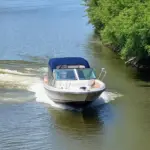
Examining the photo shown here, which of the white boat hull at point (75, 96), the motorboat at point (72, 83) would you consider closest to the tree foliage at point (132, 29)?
the motorboat at point (72, 83)

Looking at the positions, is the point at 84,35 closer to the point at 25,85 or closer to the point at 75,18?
the point at 75,18

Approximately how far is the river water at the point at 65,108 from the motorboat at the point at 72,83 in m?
0.85

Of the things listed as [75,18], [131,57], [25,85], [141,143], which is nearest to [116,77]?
[131,57]

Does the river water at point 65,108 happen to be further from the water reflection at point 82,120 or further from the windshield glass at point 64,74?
the windshield glass at point 64,74

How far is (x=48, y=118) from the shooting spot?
2520cm

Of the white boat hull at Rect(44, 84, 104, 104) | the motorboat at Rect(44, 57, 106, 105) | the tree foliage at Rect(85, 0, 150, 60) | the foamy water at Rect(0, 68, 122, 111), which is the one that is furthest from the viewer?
the tree foliage at Rect(85, 0, 150, 60)

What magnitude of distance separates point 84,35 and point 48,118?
32.6 metres

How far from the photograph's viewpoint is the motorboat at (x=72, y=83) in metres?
25.6

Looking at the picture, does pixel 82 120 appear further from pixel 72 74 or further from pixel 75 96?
pixel 72 74

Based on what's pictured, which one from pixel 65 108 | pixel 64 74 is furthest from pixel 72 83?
pixel 65 108

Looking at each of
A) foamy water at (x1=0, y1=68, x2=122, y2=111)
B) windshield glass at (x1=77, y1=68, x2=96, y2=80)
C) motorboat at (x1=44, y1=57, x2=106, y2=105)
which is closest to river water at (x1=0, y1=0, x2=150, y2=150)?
A: foamy water at (x1=0, y1=68, x2=122, y2=111)

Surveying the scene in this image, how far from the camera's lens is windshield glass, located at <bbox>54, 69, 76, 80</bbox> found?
2739 cm

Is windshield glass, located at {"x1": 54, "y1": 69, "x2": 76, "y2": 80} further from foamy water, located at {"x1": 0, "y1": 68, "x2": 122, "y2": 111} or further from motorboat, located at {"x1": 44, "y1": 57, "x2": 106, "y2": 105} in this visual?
foamy water, located at {"x1": 0, "y1": 68, "x2": 122, "y2": 111}

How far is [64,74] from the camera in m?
27.6
